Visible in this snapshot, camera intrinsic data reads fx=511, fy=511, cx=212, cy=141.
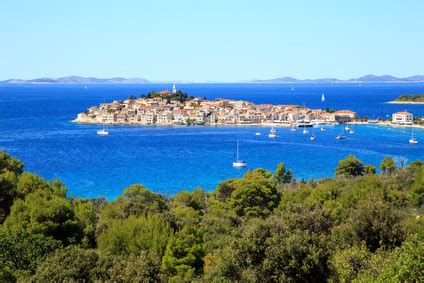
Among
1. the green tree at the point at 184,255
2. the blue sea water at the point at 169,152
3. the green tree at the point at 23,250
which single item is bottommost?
the blue sea water at the point at 169,152

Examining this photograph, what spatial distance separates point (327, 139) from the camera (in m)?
41.8

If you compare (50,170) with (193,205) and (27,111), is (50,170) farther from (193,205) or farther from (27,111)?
(27,111)

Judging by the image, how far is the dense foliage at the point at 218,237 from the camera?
21.1ft

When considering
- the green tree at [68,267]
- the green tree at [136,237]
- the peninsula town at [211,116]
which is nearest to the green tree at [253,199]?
the green tree at [136,237]

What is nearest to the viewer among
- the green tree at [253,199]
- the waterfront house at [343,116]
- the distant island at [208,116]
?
the green tree at [253,199]

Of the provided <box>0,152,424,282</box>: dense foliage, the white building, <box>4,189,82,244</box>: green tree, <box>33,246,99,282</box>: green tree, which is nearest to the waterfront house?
the white building

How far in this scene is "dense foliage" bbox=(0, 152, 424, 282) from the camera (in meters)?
6.43

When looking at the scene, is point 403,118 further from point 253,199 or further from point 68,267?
point 68,267

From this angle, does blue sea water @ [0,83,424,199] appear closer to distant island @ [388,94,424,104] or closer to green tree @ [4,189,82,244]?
green tree @ [4,189,82,244]

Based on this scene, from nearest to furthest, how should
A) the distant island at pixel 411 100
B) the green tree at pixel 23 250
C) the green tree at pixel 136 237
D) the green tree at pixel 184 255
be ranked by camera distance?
1. the green tree at pixel 23 250
2. the green tree at pixel 184 255
3. the green tree at pixel 136 237
4. the distant island at pixel 411 100

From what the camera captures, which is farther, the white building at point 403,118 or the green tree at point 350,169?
the white building at point 403,118

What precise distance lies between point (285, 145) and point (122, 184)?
16782 millimetres

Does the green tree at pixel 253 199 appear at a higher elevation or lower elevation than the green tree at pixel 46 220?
lower

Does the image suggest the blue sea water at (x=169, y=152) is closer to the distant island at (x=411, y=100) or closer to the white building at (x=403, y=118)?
the white building at (x=403, y=118)
